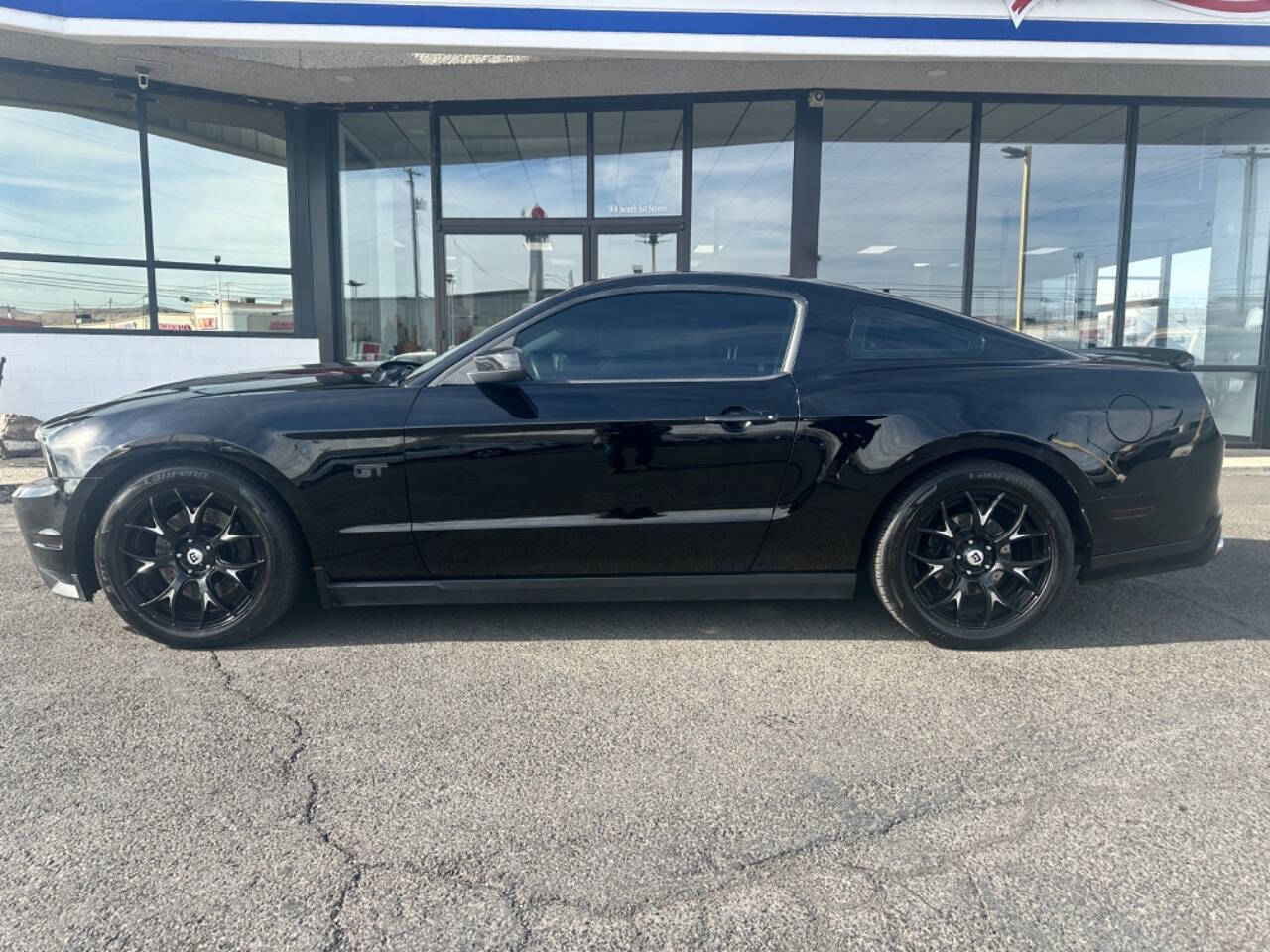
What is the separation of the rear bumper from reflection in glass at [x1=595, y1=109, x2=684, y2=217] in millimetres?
6948

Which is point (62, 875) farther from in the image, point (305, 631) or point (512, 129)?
point (512, 129)

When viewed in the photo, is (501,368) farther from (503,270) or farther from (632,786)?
(503,270)

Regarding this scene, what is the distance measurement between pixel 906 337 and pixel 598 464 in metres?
1.42

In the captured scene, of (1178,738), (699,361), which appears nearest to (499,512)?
(699,361)

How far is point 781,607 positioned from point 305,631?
212 centimetres

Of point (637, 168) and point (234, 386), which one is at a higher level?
point (637, 168)

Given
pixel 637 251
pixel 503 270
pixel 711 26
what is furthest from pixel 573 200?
pixel 711 26

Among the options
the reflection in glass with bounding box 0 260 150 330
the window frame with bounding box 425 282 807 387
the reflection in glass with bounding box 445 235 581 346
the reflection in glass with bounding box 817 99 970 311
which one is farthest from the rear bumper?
the reflection in glass with bounding box 0 260 150 330

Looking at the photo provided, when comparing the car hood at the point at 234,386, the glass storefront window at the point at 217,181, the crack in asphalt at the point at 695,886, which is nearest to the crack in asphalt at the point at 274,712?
the crack in asphalt at the point at 695,886

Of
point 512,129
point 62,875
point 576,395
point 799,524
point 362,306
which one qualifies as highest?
point 512,129

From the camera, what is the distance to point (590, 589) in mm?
3377

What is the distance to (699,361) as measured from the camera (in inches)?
134

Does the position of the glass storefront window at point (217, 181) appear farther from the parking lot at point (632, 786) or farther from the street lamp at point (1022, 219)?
the street lamp at point (1022, 219)

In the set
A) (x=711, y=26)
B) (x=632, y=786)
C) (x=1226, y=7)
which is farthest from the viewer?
(x=1226, y=7)
